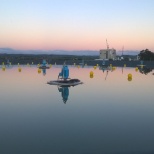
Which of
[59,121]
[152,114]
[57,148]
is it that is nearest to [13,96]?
[59,121]

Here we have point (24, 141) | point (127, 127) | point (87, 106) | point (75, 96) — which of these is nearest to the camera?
point (24, 141)

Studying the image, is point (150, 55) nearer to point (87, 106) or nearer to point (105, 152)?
point (87, 106)

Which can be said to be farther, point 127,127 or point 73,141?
point 127,127

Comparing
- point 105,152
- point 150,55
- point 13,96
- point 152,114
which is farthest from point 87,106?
point 150,55

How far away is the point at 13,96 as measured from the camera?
76.1 feet

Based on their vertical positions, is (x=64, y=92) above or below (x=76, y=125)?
below

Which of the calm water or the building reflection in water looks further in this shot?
the building reflection in water

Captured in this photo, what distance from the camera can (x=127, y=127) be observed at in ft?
43.8

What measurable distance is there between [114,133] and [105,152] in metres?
2.48

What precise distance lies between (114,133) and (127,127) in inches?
52.0

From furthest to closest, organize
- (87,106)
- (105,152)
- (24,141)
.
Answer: (87,106), (24,141), (105,152)

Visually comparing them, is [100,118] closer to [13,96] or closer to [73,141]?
[73,141]

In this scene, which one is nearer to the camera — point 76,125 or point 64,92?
point 76,125

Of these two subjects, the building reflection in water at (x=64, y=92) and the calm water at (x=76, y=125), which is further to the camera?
the building reflection in water at (x=64, y=92)
